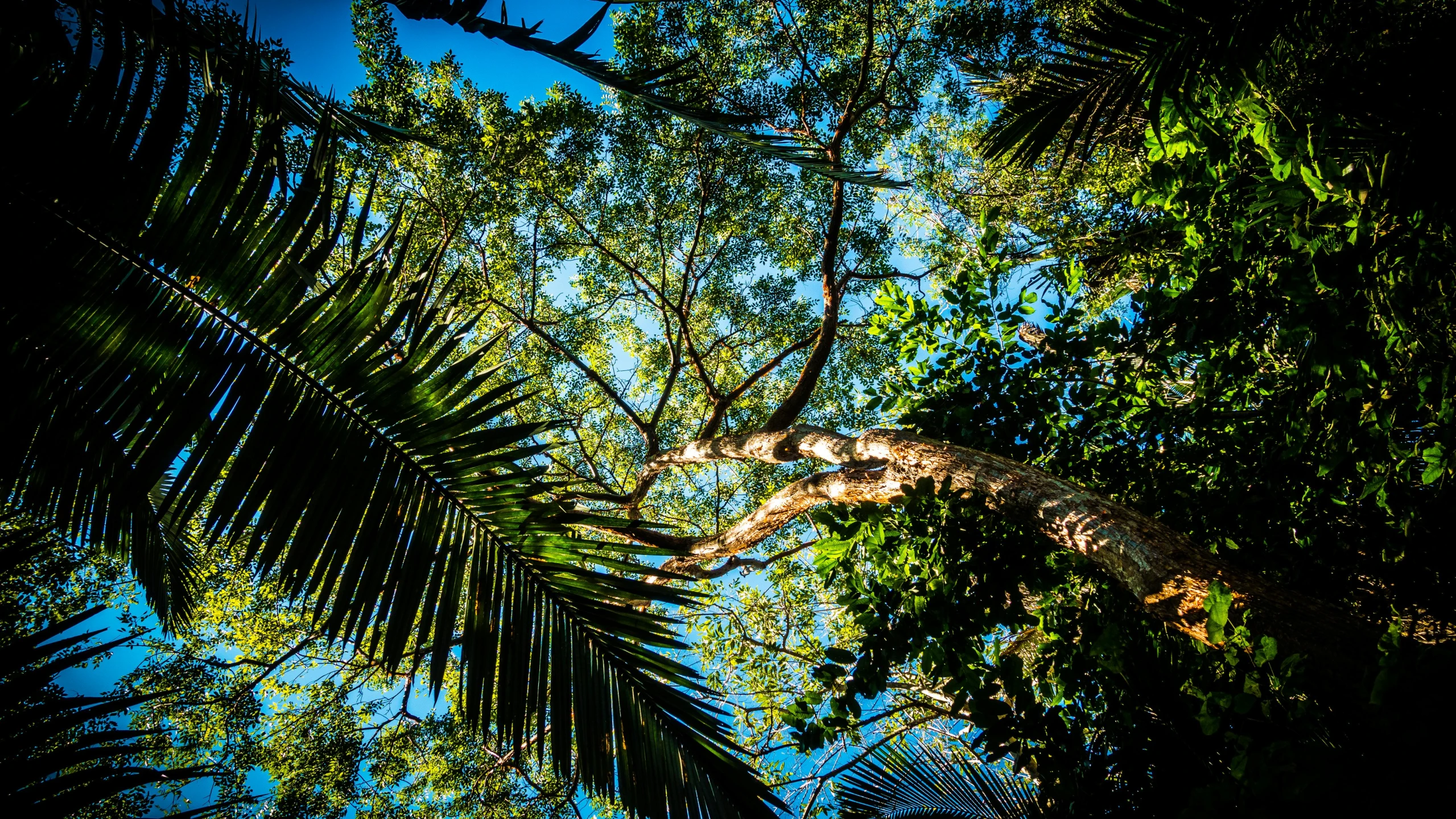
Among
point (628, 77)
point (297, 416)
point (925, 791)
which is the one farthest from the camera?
point (628, 77)

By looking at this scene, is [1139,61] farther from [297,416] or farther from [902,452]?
[297,416]

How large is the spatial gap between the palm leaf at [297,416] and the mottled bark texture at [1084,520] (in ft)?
5.31

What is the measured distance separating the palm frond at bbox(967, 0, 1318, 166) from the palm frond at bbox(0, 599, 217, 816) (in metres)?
3.40

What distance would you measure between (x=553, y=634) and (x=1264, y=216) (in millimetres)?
2845

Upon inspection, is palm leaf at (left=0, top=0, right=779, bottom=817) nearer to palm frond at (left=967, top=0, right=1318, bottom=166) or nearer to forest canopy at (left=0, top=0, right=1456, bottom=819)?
forest canopy at (left=0, top=0, right=1456, bottom=819)

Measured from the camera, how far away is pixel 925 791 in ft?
8.27

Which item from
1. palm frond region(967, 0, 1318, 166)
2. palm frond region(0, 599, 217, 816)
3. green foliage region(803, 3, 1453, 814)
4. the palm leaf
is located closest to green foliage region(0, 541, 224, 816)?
palm frond region(0, 599, 217, 816)

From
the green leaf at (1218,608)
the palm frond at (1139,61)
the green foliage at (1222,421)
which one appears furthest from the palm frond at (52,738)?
the palm frond at (1139,61)

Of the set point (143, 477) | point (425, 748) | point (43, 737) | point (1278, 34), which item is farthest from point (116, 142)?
point (425, 748)

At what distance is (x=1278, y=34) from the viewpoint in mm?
2246

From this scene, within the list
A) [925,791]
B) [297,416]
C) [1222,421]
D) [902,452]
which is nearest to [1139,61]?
[1222,421]

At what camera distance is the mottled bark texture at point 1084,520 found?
6.20 ft

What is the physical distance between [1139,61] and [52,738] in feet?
12.7

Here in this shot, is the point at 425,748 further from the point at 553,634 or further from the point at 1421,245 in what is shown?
the point at 1421,245
